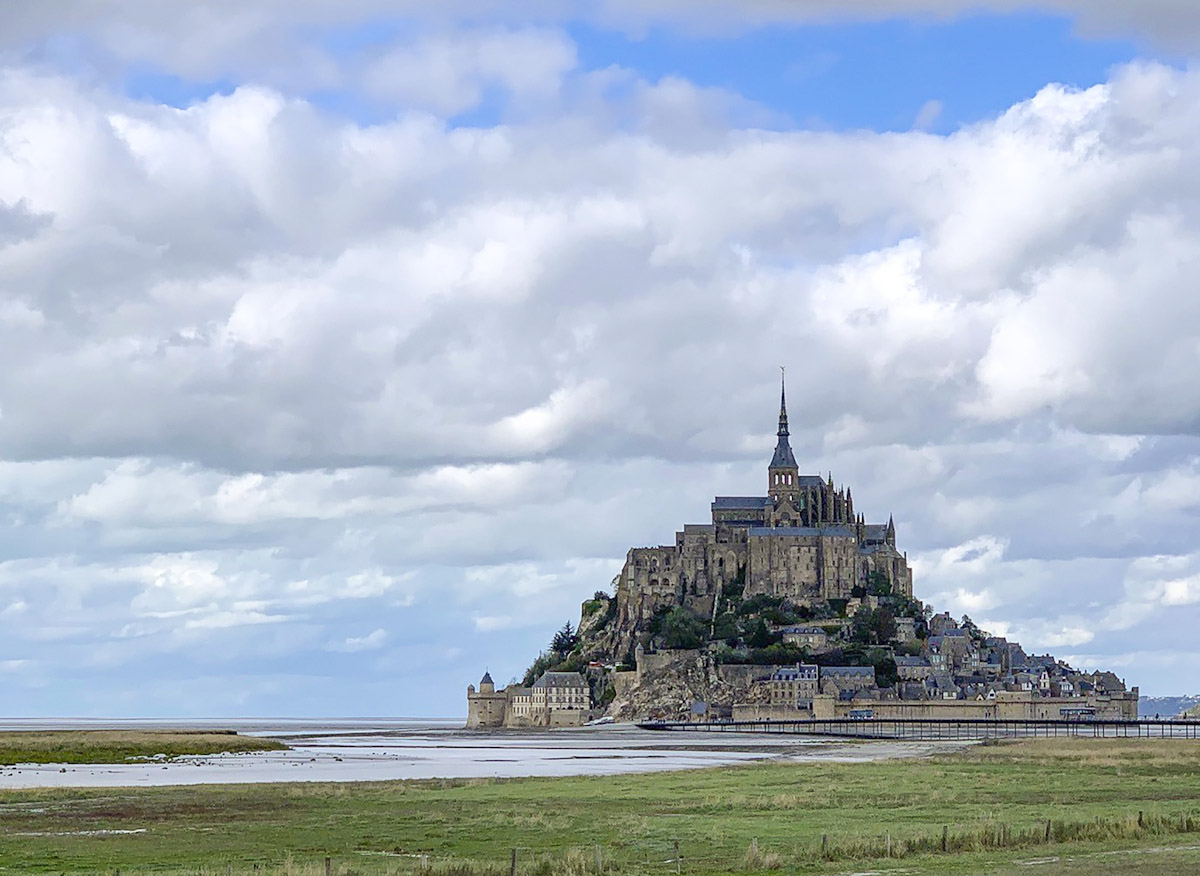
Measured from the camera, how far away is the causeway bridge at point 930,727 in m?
150

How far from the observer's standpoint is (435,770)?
296ft

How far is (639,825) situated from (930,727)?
126456mm

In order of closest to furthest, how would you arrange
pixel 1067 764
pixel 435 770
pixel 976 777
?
pixel 976 777, pixel 1067 764, pixel 435 770

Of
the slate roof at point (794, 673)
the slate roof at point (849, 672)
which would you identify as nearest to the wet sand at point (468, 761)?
the slate roof at point (794, 673)

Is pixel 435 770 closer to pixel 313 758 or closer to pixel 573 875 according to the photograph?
pixel 313 758

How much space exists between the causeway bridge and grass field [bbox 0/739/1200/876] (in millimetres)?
77096

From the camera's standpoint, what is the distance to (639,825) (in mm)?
50344

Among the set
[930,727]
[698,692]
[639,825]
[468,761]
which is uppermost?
[698,692]

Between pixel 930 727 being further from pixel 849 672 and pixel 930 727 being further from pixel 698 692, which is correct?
pixel 698 692

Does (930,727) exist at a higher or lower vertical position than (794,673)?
lower

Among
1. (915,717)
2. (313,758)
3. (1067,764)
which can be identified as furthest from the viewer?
(915,717)

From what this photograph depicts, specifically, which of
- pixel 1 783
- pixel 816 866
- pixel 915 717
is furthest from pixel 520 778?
pixel 915 717

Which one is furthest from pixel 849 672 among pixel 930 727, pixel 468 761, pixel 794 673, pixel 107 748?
pixel 107 748

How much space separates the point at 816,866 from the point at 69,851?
63.8 feet
